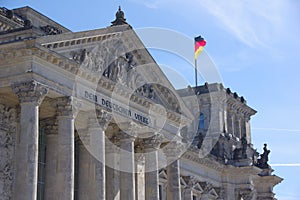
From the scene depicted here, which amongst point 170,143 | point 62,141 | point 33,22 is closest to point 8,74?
point 62,141

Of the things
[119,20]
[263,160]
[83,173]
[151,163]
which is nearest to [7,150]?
[83,173]

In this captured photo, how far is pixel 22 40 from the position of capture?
29.2 meters

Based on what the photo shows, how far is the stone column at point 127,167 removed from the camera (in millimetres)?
36062

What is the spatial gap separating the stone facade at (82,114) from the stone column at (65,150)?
46 mm

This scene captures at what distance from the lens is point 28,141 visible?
28.4 metres

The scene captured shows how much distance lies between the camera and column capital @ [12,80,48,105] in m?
29.1

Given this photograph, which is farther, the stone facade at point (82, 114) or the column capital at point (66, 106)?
the column capital at point (66, 106)

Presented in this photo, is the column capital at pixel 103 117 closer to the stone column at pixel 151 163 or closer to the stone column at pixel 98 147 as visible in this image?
the stone column at pixel 98 147

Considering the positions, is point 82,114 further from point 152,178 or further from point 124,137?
point 152,178

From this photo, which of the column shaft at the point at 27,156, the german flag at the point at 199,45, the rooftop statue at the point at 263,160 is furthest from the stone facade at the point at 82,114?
the rooftop statue at the point at 263,160

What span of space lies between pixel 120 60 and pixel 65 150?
759 centimetres

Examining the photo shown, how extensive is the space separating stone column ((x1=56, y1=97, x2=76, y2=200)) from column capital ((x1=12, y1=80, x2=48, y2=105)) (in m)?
1.95

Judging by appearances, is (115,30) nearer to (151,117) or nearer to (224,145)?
(151,117)

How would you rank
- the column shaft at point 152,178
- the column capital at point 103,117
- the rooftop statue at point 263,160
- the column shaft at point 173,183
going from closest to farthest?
the column capital at point 103,117, the column shaft at point 152,178, the column shaft at point 173,183, the rooftop statue at point 263,160
